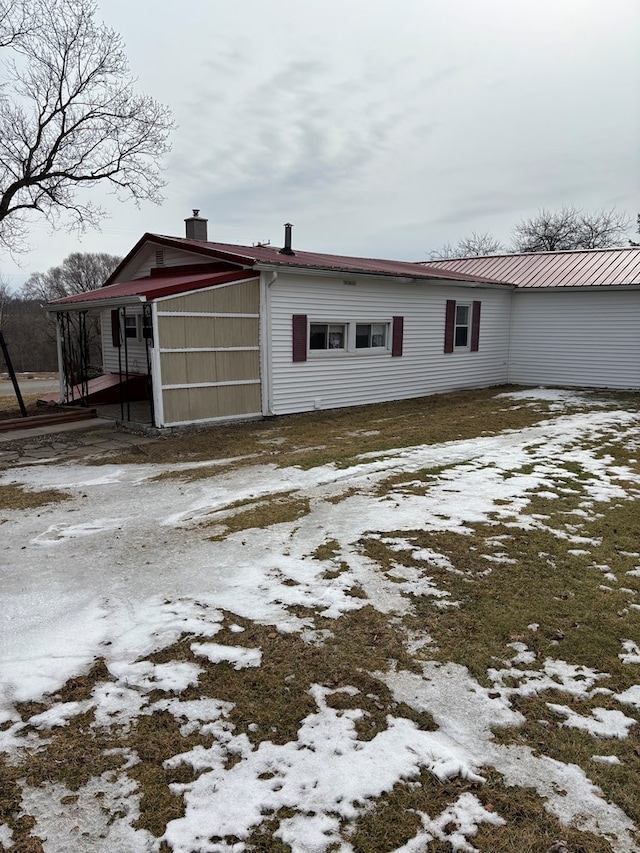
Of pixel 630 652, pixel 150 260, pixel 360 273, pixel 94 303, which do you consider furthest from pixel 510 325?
pixel 630 652

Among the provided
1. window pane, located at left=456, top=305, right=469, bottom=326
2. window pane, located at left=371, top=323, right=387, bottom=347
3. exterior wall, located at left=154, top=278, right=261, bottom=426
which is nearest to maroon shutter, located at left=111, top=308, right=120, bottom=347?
exterior wall, located at left=154, top=278, right=261, bottom=426

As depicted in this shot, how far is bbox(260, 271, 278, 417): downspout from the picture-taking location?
32.6 feet

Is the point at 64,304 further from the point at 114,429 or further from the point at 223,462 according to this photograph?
the point at 223,462

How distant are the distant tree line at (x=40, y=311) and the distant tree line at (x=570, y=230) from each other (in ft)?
88.9

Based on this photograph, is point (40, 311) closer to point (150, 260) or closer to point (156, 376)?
point (150, 260)

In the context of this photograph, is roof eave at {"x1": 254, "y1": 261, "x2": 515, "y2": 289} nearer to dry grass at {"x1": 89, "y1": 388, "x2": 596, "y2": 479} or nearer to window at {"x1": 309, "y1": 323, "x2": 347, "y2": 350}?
window at {"x1": 309, "y1": 323, "x2": 347, "y2": 350}

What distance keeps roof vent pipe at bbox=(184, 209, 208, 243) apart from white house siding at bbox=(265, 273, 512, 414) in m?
4.70

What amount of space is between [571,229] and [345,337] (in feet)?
91.2

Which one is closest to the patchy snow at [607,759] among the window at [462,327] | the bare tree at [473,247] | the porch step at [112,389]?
the porch step at [112,389]

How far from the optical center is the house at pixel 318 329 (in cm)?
921

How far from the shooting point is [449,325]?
14172mm

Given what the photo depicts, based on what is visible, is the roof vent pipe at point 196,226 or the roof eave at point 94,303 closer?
the roof eave at point 94,303

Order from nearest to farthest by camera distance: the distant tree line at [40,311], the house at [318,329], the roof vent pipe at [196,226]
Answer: the house at [318,329], the roof vent pipe at [196,226], the distant tree line at [40,311]

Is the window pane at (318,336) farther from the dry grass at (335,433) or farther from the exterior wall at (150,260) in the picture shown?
→ the exterior wall at (150,260)
